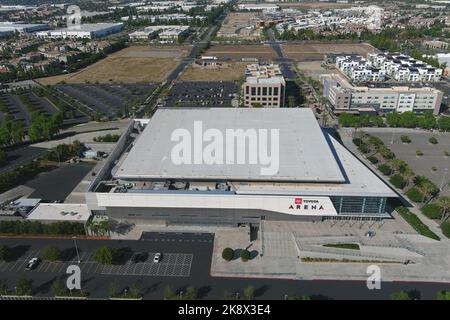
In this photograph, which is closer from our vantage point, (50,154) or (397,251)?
(397,251)

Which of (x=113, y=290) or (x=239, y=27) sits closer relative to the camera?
(x=113, y=290)

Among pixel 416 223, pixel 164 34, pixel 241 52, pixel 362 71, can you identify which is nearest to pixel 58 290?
pixel 416 223

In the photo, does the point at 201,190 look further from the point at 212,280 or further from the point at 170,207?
the point at 212,280

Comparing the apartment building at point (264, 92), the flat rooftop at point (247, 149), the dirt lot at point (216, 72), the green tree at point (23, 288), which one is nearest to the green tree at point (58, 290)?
the green tree at point (23, 288)

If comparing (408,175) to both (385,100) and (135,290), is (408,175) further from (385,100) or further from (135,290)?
(135,290)

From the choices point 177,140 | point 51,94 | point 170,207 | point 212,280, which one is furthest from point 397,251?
point 51,94

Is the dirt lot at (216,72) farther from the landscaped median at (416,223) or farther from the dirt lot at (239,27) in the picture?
the landscaped median at (416,223)
